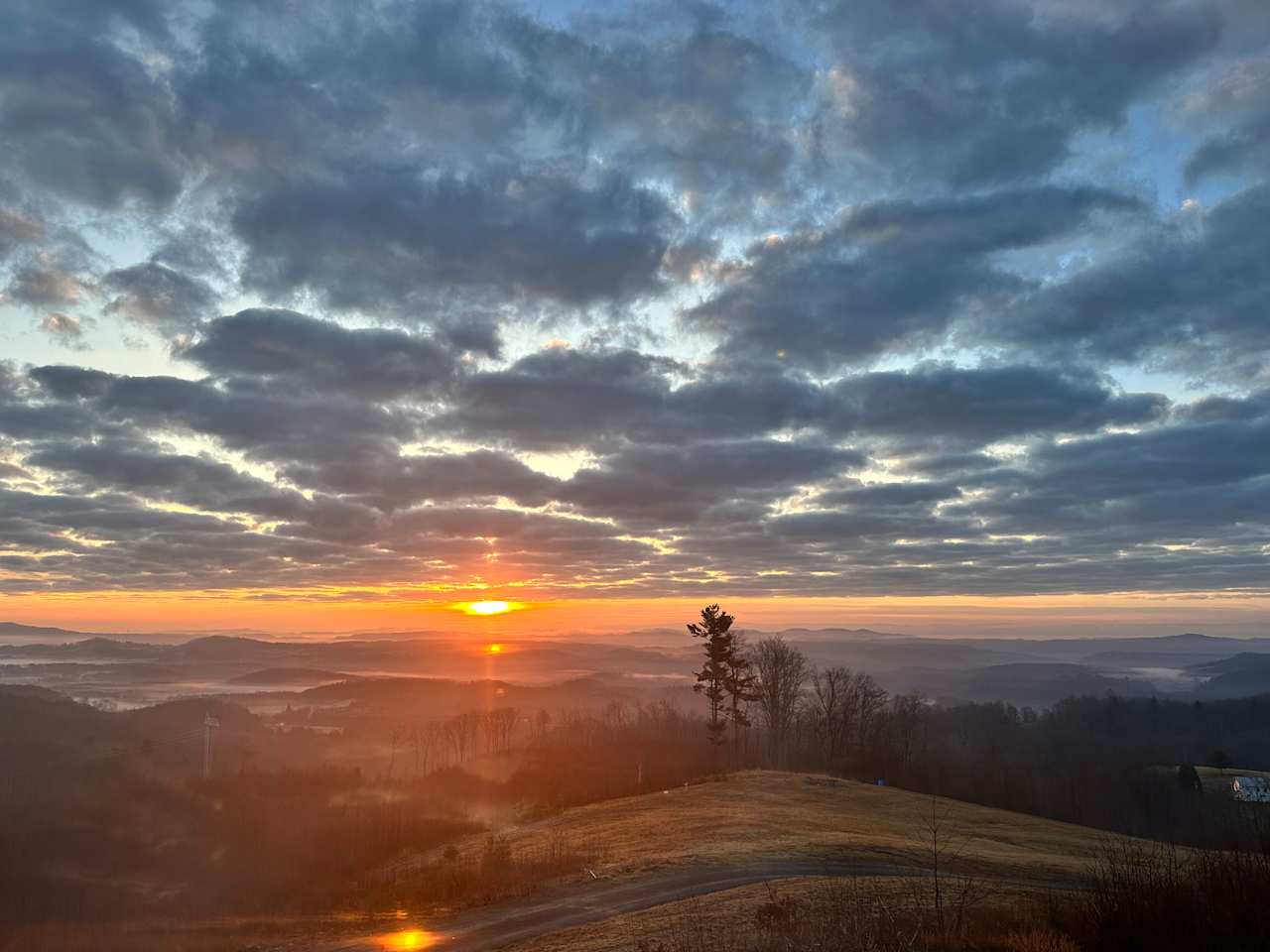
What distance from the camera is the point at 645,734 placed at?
565 ft

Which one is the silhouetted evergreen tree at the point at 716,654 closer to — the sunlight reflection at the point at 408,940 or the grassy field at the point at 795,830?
the grassy field at the point at 795,830

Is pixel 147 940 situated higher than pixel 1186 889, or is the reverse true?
pixel 1186 889

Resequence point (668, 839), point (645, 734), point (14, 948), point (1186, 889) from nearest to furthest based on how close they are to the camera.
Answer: point (1186, 889)
point (668, 839)
point (14, 948)
point (645, 734)

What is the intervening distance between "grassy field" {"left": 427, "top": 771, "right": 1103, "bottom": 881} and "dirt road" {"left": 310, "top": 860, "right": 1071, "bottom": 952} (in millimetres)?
1791

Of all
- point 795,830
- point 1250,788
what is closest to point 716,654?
point 795,830

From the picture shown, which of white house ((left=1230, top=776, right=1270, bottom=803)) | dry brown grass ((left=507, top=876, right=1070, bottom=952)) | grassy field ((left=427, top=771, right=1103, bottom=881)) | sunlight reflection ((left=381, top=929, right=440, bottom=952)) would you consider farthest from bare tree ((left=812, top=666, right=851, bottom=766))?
sunlight reflection ((left=381, top=929, right=440, bottom=952))

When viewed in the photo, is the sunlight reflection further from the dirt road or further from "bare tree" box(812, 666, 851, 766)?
"bare tree" box(812, 666, 851, 766)

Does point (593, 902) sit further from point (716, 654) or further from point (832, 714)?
point (832, 714)

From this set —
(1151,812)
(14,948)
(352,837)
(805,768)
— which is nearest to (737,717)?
(805,768)

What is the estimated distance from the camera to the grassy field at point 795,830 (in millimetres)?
37875

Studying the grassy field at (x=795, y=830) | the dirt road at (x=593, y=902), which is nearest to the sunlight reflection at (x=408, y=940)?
the dirt road at (x=593, y=902)

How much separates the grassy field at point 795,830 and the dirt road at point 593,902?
5.88 ft

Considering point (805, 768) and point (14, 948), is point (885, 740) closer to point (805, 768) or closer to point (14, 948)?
point (805, 768)

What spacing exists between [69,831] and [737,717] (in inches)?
3578
